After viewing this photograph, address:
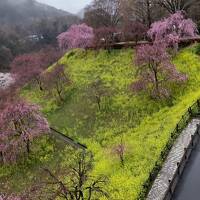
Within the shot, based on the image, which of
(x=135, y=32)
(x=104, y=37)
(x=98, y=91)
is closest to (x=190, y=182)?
(x=98, y=91)

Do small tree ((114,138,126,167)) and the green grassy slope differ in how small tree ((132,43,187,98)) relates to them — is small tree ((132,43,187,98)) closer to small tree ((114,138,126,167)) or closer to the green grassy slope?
the green grassy slope

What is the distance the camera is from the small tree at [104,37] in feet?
159

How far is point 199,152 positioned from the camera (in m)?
25.0

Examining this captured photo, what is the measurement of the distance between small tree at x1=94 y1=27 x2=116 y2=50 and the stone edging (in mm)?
21872

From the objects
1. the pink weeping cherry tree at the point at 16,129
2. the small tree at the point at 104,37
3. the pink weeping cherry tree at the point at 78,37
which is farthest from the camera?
the pink weeping cherry tree at the point at 78,37

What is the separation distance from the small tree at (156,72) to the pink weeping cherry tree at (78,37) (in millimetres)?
15131

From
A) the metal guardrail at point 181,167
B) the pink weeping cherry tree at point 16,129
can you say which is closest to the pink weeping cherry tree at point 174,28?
the pink weeping cherry tree at point 16,129

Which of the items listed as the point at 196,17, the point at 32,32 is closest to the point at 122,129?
the point at 196,17

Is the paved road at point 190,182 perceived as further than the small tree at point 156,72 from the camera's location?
No

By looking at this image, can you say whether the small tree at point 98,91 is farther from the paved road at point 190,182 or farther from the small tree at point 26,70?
the paved road at point 190,182

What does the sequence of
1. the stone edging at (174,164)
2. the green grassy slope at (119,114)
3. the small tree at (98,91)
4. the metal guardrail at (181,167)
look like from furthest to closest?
the small tree at (98,91) → the green grassy slope at (119,114) → the stone edging at (174,164) → the metal guardrail at (181,167)

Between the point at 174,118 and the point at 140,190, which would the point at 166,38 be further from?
the point at 140,190

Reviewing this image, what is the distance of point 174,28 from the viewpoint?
1736 inches

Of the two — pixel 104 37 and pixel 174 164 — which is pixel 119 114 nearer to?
pixel 174 164
